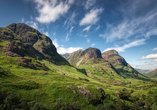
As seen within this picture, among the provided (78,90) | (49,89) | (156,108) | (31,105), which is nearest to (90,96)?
(78,90)

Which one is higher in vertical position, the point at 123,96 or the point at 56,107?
the point at 56,107

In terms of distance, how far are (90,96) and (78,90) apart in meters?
12.5

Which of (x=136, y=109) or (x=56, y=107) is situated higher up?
(x=56, y=107)

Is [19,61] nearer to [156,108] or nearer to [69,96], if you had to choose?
[69,96]

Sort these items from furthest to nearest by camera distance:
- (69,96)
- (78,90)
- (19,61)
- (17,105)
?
1. (19,61)
2. (78,90)
3. (69,96)
4. (17,105)

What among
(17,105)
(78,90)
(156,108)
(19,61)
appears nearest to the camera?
(17,105)

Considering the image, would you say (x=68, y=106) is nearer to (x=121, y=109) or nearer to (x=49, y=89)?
(x=49, y=89)

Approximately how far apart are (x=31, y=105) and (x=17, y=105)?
597 cm

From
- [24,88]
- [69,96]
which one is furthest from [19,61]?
[69,96]

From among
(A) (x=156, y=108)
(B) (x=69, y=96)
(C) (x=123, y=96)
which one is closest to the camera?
(B) (x=69, y=96)

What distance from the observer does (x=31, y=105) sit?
3706 cm

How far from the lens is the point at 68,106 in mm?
47438

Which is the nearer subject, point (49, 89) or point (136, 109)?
point (49, 89)

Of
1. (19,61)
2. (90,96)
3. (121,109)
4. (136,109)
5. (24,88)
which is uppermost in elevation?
(19,61)
